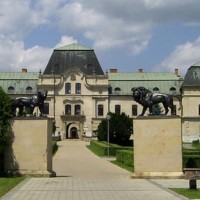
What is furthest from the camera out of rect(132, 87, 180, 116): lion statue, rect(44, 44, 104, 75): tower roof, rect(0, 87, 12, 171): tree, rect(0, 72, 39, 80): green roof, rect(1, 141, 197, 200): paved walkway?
rect(0, 72, 39, 80): green roof

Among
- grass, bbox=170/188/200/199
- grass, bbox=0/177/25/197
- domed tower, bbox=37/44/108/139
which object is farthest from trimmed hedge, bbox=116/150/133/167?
domed tower, bbox=37/44/108/139

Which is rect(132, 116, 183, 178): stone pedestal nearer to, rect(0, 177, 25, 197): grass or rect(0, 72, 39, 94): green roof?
rect(0, 177, 25, 197): grass

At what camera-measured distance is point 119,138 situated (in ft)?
205

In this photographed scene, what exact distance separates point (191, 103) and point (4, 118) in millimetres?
65431

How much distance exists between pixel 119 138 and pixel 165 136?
40763 mm

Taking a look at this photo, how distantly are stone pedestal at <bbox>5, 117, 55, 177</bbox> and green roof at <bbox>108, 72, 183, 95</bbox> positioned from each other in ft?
224

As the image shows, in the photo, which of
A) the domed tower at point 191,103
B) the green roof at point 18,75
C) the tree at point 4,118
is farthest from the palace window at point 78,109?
the tree at point 4,118

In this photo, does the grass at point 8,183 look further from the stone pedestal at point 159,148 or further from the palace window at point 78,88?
the palace window at point 78,88

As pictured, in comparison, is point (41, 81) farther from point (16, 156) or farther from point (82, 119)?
point (16, 156)

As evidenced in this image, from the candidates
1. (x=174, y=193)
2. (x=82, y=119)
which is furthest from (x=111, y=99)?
(x=174, y=193)

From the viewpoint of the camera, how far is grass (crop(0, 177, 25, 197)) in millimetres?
16609

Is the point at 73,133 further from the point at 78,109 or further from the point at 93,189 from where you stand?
the point at 93,189

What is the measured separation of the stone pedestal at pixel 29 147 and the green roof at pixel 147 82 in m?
68.2

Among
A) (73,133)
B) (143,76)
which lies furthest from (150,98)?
(143,76)
